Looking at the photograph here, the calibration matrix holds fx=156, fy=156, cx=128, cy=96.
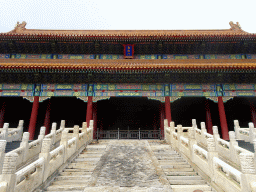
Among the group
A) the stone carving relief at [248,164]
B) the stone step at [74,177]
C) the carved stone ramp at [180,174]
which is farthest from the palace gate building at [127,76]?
the stone carving relief at [248,164]

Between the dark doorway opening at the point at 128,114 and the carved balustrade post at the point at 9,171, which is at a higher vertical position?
the dark doorway opening at the point at 128,114

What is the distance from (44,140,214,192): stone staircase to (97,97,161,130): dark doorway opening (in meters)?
8.39

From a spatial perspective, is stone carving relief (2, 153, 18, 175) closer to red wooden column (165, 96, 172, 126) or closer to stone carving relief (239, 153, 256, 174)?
stone carving relief (239, 153, 256, 174)

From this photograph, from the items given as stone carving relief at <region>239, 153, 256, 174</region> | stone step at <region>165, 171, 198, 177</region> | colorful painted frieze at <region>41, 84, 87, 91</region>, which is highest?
colorful painted frieze at <region>41, 84, 87, 91</region>

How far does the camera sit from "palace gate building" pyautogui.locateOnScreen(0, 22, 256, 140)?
1041 cm

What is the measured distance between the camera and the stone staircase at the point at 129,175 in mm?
3908

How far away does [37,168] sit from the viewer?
4008 mm

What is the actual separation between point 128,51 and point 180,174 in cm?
1073

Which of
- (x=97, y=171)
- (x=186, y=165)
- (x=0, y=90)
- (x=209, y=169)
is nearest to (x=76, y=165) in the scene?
(x=97, y=171)

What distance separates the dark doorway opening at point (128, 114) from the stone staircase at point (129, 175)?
8.39m

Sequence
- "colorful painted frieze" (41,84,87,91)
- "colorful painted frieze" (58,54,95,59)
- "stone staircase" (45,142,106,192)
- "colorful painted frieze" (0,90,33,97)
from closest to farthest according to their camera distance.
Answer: "stone staircase" (45,142,106,192) → "colorful painted frieze" (0,90,33,97) → "colorful painted frieze" (41,84,87,91) → "colorful painted frieze" (58,54,95,59)

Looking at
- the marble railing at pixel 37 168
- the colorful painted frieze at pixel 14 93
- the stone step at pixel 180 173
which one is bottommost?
the stone step at pixel 180 173

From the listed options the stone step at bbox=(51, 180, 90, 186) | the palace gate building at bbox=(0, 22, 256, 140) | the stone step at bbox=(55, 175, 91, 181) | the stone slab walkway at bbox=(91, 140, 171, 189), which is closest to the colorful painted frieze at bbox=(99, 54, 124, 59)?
the palace gate building at bbox=(0, 22, 256, 140)

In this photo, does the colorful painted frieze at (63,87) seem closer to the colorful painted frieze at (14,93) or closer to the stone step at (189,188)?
the colorful painted frieze at (14,93)
